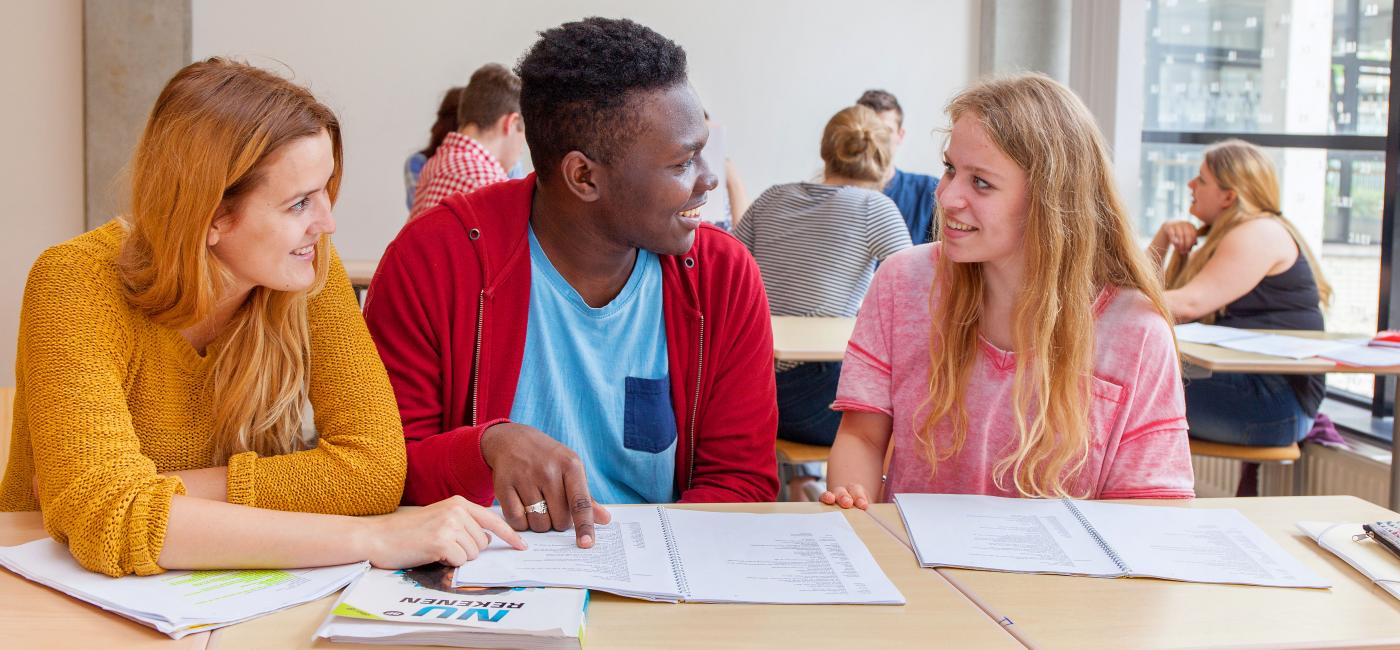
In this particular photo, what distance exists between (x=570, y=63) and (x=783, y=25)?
451 centimetres

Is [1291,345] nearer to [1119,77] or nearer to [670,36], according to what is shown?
[1119,77]

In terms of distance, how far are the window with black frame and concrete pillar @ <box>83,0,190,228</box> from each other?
4503mm

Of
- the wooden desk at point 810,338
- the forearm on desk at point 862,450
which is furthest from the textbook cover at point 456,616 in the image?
the wooden desk at point 810,338

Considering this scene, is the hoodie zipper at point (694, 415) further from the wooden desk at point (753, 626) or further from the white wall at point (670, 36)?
the white wall at point (670, 36)

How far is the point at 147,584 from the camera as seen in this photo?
116 cm

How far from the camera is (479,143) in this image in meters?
4.09

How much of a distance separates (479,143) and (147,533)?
304cm

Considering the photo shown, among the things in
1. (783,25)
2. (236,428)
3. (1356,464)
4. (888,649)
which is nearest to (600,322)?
(236,428)

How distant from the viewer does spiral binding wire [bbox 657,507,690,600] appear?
1198mm

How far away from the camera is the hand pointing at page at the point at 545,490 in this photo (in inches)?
53.3

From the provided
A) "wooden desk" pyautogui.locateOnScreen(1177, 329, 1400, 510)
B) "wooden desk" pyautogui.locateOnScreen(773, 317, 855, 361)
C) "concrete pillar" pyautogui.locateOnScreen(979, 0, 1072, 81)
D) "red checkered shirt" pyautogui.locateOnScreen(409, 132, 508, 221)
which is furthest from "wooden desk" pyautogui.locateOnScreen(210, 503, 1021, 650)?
"concrete pillar" pyautogui.locateOnScreen(979, 0, 1072, 81)

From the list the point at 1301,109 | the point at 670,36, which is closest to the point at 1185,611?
the point at 1301,109

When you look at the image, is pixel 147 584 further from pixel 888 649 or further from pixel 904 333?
pixel 904 333

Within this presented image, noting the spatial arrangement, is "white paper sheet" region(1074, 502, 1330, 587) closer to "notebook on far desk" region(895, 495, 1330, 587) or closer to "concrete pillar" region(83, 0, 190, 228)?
"notebook on far desk" region(895, 495, 1330, 587)
